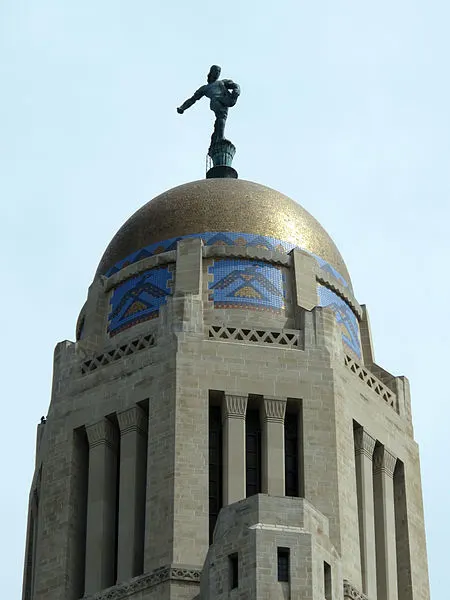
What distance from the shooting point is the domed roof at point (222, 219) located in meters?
45.2

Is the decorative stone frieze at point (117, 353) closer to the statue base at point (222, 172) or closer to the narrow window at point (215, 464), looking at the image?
the narrow window at point (215, 464)

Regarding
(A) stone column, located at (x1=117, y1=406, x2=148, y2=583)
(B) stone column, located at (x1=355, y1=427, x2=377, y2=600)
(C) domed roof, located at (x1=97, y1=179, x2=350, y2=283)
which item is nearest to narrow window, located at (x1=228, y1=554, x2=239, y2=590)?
(A) stone column, located at (x1=117, y1=406, x2=148, y2=583)

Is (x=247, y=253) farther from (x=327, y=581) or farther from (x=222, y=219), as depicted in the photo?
(x=327, y=581)

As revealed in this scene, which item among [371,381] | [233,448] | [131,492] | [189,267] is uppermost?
[189,267]

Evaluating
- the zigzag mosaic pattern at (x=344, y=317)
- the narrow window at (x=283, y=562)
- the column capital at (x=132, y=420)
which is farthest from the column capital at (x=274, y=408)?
the narrow window at (x=283, y=562)

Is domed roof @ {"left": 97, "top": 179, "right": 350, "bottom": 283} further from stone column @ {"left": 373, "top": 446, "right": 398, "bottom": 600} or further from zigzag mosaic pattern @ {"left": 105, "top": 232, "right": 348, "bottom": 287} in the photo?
stone column @ {"left": 373, "top": 446, "right": 398, "bottom": 600}

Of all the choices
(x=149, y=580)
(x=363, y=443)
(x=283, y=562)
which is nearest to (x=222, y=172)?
(x=363, y=443)

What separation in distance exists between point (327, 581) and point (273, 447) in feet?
16.6

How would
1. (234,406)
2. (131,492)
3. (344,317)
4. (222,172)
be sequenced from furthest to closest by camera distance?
(222,172) → (344,317) → (234,406) → (131,492)

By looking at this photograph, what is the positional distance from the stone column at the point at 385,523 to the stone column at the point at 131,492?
4.96 m

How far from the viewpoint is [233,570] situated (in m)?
36.3

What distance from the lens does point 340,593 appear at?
121ft

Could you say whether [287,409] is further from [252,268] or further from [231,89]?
[231,89]

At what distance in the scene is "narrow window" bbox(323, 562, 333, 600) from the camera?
120ft
